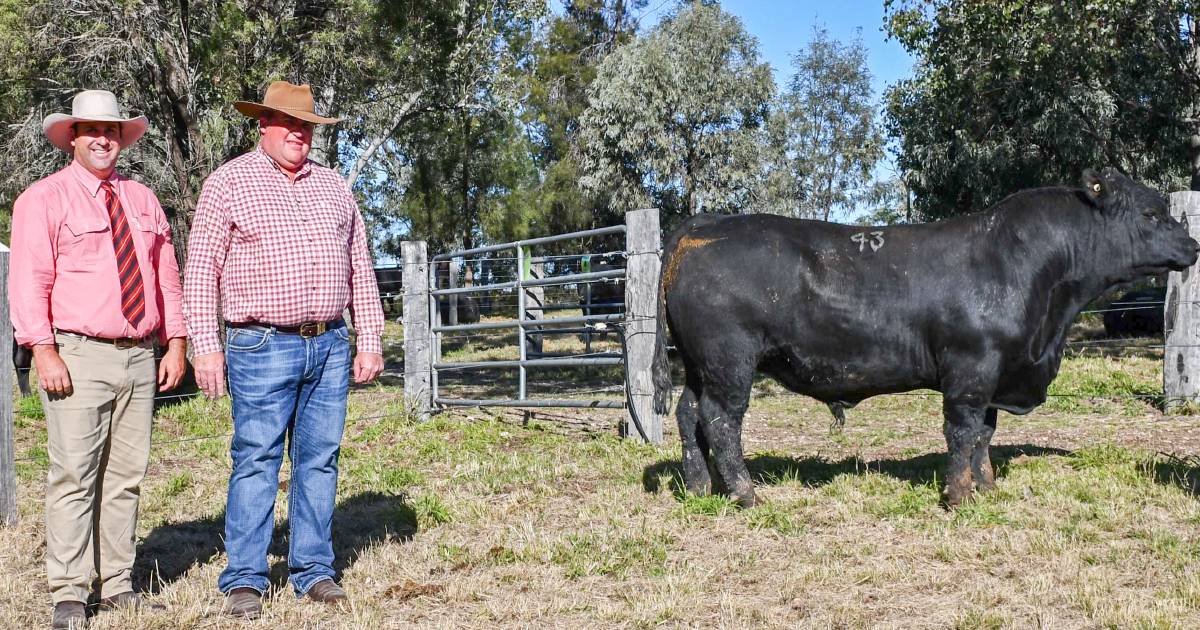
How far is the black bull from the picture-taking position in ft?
17.4

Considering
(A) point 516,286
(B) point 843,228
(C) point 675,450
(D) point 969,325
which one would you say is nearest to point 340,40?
(A) point 516,286

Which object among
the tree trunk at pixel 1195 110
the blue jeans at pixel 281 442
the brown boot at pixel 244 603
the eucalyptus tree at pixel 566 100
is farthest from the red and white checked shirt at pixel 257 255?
the eucalyptus tree at pixel 566 100

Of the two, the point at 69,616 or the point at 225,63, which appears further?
the point at 225,63

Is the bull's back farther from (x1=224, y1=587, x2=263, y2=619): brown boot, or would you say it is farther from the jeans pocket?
(x1=224, y1=587, x2=263, y2=619): brown boot

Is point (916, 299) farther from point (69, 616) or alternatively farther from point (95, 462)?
point (69, 616)

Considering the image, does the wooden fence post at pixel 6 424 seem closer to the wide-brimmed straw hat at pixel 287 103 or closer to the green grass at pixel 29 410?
the wide-brimmed straw hat at pixel 287 103

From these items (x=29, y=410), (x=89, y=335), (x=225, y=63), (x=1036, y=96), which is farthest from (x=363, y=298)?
(x=1036, y=96)

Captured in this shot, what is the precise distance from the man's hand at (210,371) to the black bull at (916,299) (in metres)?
2.52

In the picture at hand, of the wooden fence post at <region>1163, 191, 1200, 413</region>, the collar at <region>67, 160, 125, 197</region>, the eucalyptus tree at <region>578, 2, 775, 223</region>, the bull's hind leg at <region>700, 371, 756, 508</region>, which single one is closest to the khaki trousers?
the collar at <region>67, 160, 125, 197</region>

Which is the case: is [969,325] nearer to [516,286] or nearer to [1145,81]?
[516,286]

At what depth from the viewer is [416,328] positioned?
9.41 m

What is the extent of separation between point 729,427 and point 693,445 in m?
0.32

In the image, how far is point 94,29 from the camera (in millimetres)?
10281

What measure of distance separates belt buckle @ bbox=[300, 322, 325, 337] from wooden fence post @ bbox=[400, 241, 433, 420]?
5328 millimetres
